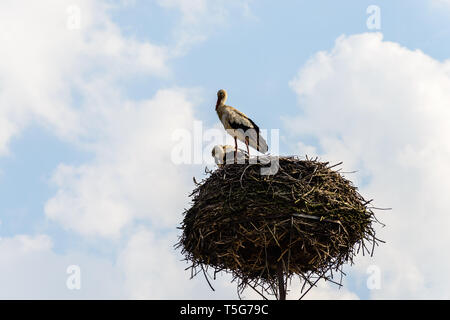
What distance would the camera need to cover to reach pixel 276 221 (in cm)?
865

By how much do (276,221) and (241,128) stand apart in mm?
3957

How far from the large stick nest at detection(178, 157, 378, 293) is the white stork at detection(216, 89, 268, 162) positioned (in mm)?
2304

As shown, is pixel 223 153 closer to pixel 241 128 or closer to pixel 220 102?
pixel 241 128

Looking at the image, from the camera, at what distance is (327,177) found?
942cm

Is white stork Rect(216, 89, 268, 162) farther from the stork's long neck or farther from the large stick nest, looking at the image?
the large stick nest

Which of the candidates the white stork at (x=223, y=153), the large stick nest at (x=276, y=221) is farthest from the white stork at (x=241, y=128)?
the large stick nest at (x=276, y=221)

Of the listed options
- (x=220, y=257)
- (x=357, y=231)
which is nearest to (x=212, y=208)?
(x=220, y=257)

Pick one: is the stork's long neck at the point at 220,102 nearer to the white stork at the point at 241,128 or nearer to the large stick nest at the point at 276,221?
the white stork at the point at 241,128

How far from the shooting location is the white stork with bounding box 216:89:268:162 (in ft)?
39.0

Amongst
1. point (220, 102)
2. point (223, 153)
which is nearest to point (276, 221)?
point (223, 153)

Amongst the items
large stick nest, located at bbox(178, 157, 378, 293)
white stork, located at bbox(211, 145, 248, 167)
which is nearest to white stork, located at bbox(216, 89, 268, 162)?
white stork, located at bbox(211, 145, 248, 167)
